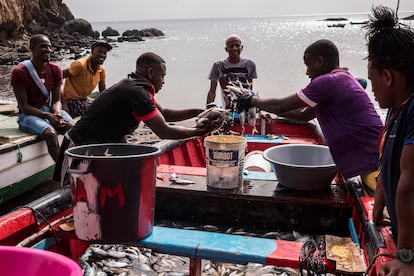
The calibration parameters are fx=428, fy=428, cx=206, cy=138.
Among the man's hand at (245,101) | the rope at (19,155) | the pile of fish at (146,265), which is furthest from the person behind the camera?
the rope at (19,155)

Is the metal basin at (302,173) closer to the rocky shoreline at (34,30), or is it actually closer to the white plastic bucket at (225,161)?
the white plastic bucket at (225,161)

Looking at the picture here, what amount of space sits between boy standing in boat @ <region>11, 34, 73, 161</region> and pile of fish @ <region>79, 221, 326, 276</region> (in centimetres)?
339

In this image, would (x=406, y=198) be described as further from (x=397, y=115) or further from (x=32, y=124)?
(x=32, y=124)

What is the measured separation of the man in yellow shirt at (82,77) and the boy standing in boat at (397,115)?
633 cm

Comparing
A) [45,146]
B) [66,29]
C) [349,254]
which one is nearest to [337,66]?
[349,254]

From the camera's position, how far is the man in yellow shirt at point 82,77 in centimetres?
820

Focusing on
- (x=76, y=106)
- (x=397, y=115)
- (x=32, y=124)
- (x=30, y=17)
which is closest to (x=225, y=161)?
(x=397, y=115)

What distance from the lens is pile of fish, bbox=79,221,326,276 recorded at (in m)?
3.94

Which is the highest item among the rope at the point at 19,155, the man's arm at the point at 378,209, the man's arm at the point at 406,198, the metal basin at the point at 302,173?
the man's arm at the point at 406,198

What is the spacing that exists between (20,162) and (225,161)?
391cm

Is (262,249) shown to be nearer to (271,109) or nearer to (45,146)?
(271,109)

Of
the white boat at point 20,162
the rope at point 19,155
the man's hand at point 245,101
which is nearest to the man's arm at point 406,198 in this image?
the man's hand at point 245,101

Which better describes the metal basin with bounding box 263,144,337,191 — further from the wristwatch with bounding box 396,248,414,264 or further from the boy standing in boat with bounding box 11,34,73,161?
the boy standing in boat with bounding box 11,34,73,161

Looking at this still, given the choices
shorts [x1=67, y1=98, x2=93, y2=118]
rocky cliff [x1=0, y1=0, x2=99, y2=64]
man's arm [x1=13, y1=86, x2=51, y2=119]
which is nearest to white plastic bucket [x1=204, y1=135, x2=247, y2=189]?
man's arm [x1=13, y1=86, x2=51, y2=119]
